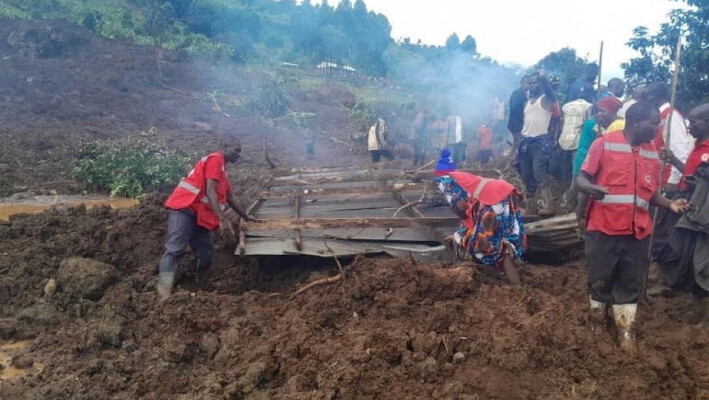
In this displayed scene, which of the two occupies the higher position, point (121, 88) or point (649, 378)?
point (121, 88)

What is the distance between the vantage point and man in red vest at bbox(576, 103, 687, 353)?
3.56 meters

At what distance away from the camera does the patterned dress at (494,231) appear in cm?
453

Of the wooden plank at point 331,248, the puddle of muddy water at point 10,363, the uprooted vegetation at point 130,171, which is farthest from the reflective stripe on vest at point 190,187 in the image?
the uprooted vegetation at point 130,171

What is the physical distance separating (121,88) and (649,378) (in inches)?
758

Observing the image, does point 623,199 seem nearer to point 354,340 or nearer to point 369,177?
point 354,340

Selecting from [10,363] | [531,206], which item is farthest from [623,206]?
[10,363]

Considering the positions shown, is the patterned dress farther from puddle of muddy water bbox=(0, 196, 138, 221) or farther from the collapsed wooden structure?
puddle of muddy water bbox=(0, 196, 138, 221)

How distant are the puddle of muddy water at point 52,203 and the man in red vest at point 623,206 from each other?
6.89m

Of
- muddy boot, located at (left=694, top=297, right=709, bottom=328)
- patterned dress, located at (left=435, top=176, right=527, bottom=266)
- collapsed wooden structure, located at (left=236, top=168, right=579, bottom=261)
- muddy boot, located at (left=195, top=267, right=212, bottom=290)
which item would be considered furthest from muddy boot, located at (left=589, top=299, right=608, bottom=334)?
muddy boot, located at (left=195, top=267, right=212, bottom=290)

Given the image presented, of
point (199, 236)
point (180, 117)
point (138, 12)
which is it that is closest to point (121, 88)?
Answer: point (180, 117)

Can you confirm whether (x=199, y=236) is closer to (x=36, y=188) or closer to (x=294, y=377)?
(x=294, y=377)

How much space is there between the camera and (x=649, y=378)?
10.5 feet

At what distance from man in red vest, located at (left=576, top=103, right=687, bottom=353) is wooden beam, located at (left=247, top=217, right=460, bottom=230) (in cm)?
188

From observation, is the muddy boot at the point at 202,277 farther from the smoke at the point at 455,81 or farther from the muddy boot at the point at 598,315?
the smoke at the point at 455,81
